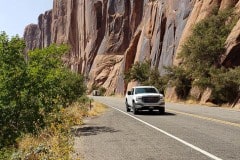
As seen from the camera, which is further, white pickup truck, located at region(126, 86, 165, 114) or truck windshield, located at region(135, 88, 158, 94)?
truck windshield, located at region(135, 88, 158, 94)

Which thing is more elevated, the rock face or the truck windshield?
the rock face

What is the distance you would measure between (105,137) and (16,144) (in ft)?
9.47

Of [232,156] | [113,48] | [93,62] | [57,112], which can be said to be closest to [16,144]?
[57,112]

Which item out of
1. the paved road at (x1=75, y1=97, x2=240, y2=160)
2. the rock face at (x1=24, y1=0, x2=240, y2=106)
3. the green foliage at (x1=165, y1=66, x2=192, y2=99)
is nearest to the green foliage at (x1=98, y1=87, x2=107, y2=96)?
the rock face at (x1=24, y1=0, x2=240, y2=106)

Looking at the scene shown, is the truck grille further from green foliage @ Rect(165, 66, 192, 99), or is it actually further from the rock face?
green foliage @ Rect(165, 66, 192, 99)

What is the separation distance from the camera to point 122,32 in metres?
104

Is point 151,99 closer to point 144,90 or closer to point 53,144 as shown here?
point 144,90

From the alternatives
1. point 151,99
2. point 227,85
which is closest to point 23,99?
point 151,99

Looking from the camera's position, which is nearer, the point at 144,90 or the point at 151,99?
the point at 151,99

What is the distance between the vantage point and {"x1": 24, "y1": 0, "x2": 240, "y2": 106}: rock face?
56.5m

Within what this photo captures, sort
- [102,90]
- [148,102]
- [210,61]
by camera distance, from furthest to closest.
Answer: [102,90] → [210,61] → [148,102]

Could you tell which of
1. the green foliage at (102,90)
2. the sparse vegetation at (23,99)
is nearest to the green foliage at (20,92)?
the sparse vegetation at (23,99)

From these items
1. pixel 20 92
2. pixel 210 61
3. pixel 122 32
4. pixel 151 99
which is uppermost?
pixel 122 32

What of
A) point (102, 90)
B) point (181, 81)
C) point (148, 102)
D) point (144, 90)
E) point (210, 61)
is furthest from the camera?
point (102, 90)
